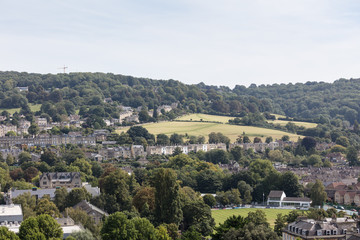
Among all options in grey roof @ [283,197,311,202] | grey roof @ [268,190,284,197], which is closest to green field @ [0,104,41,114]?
grey roof @ [268,190,284,197]

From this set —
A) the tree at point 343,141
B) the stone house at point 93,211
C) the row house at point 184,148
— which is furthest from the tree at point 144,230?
the tree at point 343,141

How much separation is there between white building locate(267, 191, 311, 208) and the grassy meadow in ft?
206

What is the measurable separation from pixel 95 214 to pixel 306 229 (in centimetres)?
2749

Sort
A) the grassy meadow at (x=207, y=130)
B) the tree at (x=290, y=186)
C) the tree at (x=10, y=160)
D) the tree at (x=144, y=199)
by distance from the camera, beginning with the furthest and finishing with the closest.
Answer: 1. the grassy meadow at (x=207, y=130)
2. the tree at (x=10, y=160)
3. the tree at (x=290, y=186)
4. the tree at (x=144, y=199)

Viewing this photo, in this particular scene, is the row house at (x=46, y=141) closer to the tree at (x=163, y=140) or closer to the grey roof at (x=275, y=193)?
the tree at (x=163, y=140)

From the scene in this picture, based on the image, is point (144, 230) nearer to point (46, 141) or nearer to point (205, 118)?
point (46, 141)

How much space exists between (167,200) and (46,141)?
248 feet

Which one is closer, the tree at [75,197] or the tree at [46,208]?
the tree at [46,208]

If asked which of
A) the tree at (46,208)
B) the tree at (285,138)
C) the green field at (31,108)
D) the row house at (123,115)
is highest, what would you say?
the green field at (31,108)

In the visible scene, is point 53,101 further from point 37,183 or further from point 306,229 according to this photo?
point 306,229

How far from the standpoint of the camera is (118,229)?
62.3 meters

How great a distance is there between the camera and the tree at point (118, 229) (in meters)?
62.1

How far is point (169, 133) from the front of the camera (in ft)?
534

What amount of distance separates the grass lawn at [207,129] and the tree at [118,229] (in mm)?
98570
